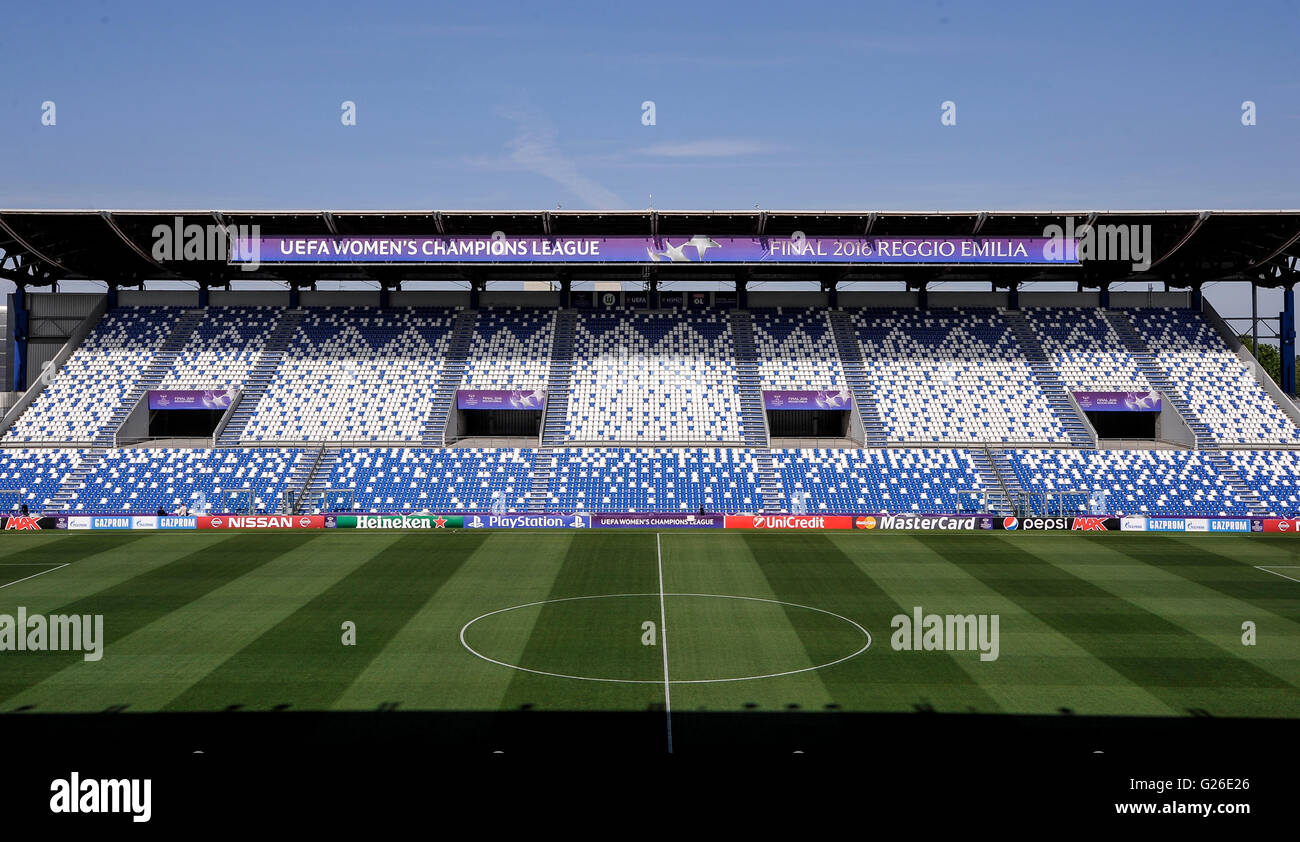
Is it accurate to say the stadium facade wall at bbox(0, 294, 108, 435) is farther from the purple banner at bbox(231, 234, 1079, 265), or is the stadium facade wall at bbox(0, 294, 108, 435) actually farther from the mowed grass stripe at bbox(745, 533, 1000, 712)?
the mowed grass stripe at bbox(745, 533, 1000, 712)

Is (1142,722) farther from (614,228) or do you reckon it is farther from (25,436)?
(25,436)

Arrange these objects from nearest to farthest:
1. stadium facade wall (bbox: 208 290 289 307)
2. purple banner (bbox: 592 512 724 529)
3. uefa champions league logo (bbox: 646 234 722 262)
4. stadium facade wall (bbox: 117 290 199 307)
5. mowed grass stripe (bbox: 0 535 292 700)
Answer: mowed grass stripe (bbox: 0 535 292 700) → purple banner (bbox: 592 512 724 529) → uefa champions league logo (bbox: 646 234 722 262) → stadium facade wall (bbox: 117 290 199 307) → stadium facade wall (bbox: 208 290 289 307)

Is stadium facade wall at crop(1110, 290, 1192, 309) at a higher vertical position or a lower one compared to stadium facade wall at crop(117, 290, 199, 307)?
lower

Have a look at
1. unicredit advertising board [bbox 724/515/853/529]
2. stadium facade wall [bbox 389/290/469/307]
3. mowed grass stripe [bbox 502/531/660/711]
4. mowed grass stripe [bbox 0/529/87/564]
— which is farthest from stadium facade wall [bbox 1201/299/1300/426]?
mowed grass stripe [bbox 0/529/87/564]

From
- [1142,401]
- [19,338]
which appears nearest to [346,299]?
[19,338]

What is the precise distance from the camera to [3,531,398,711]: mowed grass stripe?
57.9 feet

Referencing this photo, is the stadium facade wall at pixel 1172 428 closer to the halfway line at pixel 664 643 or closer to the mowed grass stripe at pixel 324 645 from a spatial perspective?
the halfway line at pixel 664 643

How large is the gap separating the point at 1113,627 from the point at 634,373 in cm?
3262

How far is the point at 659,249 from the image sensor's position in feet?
169

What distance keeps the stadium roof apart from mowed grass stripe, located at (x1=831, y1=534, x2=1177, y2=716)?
79.8 ft

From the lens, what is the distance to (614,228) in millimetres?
51531

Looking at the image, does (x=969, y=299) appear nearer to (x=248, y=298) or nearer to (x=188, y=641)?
Answer: (x=248, y=298)

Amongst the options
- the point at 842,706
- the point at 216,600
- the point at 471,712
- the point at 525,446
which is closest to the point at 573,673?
the point at 471,712
